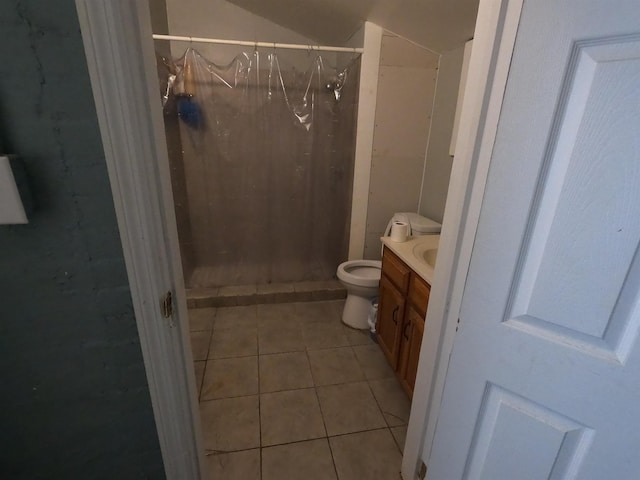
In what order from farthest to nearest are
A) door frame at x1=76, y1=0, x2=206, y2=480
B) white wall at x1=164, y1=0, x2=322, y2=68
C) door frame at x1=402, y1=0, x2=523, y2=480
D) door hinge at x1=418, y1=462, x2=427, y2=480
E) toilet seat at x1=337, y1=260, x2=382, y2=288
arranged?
white wall at x1=164, y1=0, x2=322, y2=68, toilet seat at x1=337, y1=260, x2=382, y2=288, door hinge at x1=418, y1=462, x2=427, y2=480, door frame at x1=402, y1=0, x2=523, y2=480, door frame at x1=76, y1=0, x2=206, y2=480

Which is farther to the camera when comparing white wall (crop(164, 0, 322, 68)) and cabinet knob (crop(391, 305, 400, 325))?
white wall (crop(164, 0, 322, 68))

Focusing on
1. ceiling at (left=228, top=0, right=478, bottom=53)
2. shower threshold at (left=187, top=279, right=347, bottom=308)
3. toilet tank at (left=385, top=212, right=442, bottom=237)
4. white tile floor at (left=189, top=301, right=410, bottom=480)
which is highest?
ceiling at (left=228, top=0, right=478, bottom=53)

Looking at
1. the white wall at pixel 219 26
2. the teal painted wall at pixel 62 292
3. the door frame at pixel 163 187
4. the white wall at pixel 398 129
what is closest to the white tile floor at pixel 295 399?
the door frame at pixel 163 187

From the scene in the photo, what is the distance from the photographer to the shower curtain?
2.29 m

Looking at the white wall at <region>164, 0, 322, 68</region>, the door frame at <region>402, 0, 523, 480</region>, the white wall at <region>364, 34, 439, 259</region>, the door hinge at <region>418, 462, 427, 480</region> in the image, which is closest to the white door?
the door frame at <region>402, 0, 523, 480</region>

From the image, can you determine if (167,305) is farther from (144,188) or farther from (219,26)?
(219,26)

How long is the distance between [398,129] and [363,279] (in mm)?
1193

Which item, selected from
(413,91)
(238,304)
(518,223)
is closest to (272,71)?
(413,91)

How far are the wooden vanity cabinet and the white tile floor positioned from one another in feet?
0.68

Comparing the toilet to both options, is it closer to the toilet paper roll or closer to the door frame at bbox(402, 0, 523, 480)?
the toilet paper roll

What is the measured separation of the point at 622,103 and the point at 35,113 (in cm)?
102

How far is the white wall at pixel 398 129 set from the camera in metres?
2.19

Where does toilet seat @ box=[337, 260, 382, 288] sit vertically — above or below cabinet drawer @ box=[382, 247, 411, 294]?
below

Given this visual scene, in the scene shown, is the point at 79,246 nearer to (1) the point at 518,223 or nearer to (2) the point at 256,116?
(1) the point at 518,223
